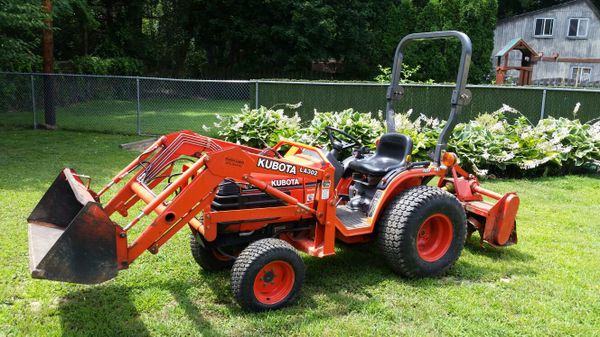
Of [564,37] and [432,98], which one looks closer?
[432,98]

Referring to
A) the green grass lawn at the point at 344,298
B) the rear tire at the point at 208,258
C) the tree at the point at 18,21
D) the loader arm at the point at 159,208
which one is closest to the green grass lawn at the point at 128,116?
the tree at the point at 18,21

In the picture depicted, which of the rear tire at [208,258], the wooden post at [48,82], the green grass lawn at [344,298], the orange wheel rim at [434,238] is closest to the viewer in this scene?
the green grass lawn at [344,298]

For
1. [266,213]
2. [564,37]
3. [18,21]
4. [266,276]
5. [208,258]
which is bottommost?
[208,258]

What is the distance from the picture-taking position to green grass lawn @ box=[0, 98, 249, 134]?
14.0 m

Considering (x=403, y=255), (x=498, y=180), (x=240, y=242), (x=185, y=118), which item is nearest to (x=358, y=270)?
(x=403, y=255)

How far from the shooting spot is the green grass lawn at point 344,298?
377 centimetres

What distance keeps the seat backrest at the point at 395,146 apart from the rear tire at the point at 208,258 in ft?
5.86

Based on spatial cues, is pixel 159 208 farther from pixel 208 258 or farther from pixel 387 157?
pixel 387 157

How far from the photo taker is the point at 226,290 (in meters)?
4.36

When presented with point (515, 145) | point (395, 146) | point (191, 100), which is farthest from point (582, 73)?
point (395, 146)

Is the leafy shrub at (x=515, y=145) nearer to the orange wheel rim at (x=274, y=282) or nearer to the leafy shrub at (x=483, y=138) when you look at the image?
the leafy shrub at (x=483, y=138)

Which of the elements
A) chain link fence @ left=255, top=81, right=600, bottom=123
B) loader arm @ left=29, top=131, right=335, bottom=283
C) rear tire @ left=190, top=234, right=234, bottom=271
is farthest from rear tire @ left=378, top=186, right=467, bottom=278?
chain link fence @ left=255, top=81, right=600, bottom=123

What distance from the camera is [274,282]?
4086mm

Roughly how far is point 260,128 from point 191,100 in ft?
25.0
